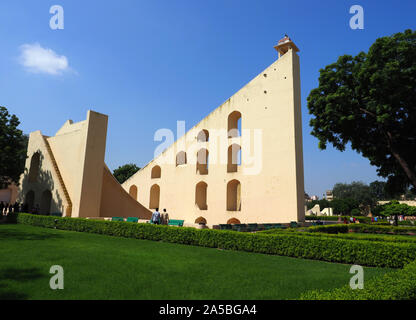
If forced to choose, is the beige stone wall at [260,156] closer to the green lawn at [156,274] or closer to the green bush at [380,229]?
the green bush at [380,229]

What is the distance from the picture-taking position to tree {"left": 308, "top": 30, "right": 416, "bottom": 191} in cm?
1384

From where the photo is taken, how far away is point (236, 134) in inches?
843

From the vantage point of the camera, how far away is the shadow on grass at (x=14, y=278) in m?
3.77

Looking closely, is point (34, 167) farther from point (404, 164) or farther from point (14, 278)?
point (404, 164)

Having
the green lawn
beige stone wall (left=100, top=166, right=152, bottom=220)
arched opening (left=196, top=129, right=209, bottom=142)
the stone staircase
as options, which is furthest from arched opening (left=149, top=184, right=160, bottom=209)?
the green lawn

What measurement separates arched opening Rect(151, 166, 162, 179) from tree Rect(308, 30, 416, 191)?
14.4 m

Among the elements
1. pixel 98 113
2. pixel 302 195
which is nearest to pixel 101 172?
pixel 98 113

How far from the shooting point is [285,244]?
323 inches

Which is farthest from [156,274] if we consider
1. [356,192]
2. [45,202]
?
[356,192]

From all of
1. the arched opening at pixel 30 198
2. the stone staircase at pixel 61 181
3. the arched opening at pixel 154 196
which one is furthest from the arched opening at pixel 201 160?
the arched opening at pixel 30 198

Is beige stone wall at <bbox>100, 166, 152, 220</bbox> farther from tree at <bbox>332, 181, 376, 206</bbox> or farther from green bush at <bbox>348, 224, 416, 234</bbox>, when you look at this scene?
tree at <bbox>332, 181, 376, 206</bbox>

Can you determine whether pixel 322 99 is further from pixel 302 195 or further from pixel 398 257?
pixel 398 257

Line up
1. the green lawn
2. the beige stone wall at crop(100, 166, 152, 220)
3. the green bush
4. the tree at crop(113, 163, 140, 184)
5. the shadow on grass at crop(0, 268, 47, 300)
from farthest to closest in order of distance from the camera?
the tree at crop(113, 163, 140, 184)
the green bush
the beige stone wall at crop(100, 166, 152, 220)
the green lawn
the shadow on grass at crop(0, 268, 47, 300)

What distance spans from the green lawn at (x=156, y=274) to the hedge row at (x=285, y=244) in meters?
0.55
